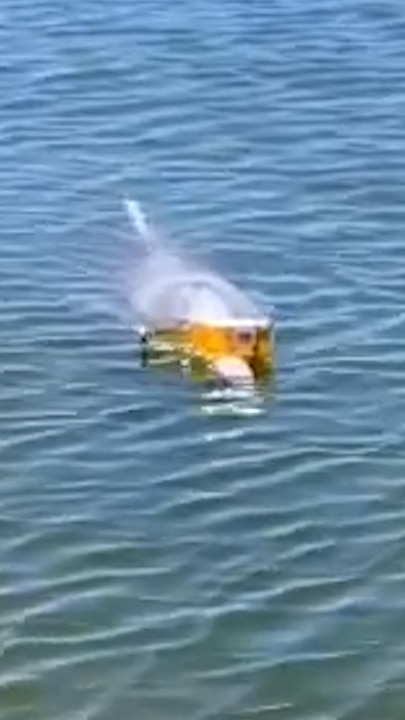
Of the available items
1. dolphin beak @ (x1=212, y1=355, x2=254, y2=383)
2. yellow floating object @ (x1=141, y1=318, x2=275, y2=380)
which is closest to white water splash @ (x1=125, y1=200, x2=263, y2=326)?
yellow floating object @ (x1=141, y1=318, x2=275, y2=380)

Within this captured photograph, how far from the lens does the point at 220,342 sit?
19.8m

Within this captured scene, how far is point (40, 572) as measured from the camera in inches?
640

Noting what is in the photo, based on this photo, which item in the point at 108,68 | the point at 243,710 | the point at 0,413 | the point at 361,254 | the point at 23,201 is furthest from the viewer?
the point at 108,68

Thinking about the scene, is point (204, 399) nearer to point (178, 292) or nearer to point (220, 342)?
point (220, 342)

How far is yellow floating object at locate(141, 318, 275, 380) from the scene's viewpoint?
19594 mm

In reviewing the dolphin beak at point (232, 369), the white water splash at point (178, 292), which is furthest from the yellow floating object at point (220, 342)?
the white water splash at point (178, 292)

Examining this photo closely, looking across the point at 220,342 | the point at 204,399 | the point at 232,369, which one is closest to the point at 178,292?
the point at 220,342

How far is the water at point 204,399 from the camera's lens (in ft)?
49.8

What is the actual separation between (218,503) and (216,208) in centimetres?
677

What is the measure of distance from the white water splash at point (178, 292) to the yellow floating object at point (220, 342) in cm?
14

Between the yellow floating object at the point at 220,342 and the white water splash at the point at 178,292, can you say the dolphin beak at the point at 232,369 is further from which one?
the white water splash at the point at 178,292

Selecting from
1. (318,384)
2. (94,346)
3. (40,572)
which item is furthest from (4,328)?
(40,572)

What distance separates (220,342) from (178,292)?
126 cm

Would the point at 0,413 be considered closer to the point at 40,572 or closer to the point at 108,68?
the point at 40,572
